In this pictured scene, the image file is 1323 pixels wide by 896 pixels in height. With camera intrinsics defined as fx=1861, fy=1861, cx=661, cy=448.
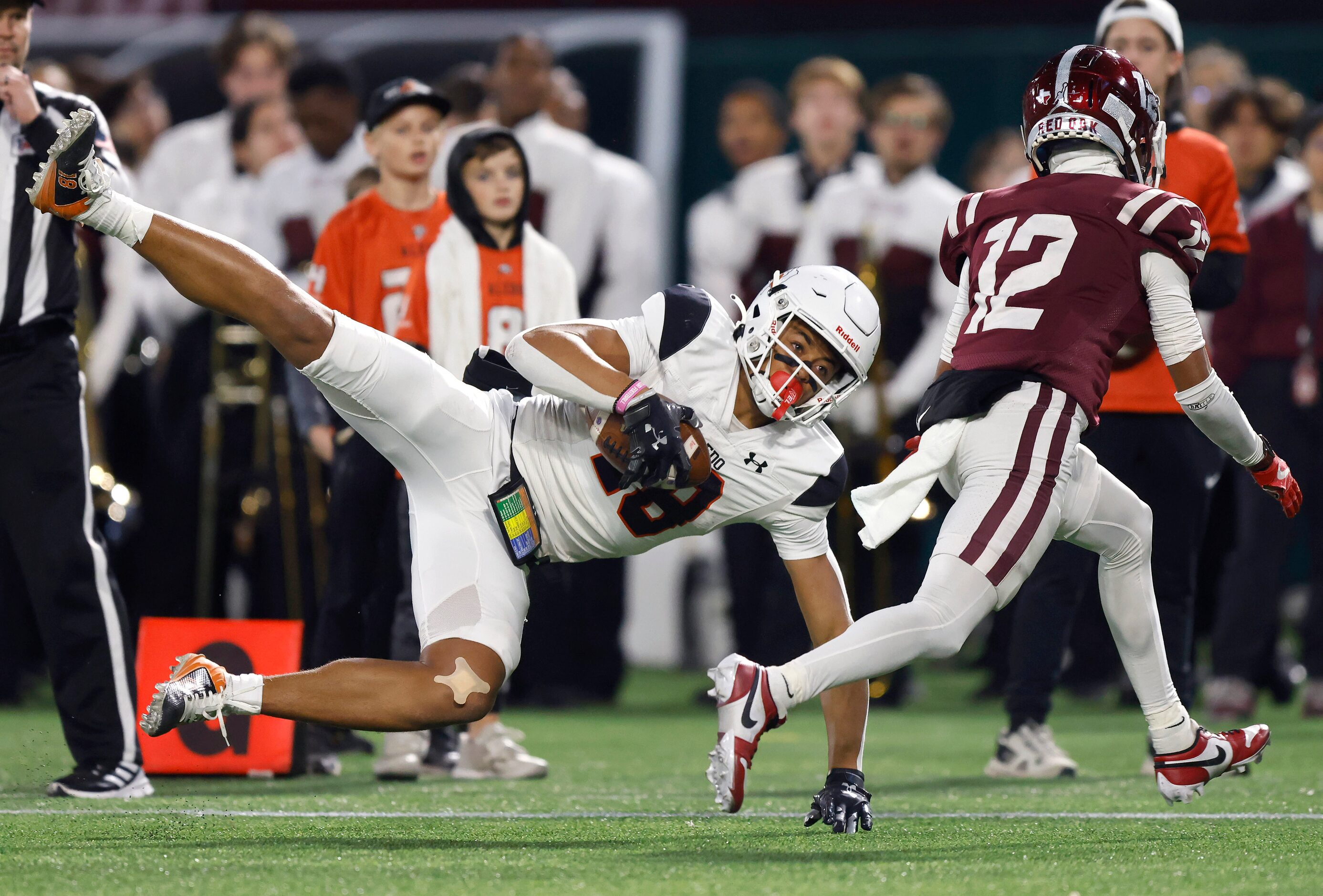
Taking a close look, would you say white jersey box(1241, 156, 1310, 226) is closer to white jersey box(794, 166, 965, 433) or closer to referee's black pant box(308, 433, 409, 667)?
white jersey box(794, 166, 965, 433)

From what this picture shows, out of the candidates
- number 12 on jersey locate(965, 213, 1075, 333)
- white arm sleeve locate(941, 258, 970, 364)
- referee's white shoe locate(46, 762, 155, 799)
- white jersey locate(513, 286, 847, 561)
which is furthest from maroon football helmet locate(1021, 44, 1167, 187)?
referee's white shoe locate(46, 762, 155, 799)

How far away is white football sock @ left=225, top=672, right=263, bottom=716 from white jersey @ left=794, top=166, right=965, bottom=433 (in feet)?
14.3

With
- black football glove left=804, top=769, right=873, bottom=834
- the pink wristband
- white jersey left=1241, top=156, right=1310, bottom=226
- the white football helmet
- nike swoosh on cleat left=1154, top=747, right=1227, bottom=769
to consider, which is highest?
white jersey left=1241, top=156, right=1310, bottom=226

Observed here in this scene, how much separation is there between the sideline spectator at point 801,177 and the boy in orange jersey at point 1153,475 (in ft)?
9.23

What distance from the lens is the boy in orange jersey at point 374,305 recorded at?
5590 mm

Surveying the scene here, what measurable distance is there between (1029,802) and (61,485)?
2.64 metres

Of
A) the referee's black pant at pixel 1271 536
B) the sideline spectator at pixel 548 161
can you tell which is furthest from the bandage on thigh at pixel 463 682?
the referee's black pant at pixel 1271 536

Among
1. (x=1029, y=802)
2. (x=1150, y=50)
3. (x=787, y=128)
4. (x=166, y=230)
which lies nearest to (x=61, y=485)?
(x=166, y=230)

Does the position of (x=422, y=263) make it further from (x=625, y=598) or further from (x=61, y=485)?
(x=625, y=598)

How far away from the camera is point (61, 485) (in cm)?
482

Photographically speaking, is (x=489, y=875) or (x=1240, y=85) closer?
(x=489, y=875)

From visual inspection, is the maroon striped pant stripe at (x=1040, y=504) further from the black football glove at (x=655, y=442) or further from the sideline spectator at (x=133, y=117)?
the sideline spectator at (x=133, y=117)

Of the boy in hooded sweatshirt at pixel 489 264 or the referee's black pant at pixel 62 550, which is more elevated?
the boy in hooded sweatshirt at pixel 489 264

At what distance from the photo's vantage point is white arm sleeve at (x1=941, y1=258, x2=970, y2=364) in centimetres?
447
